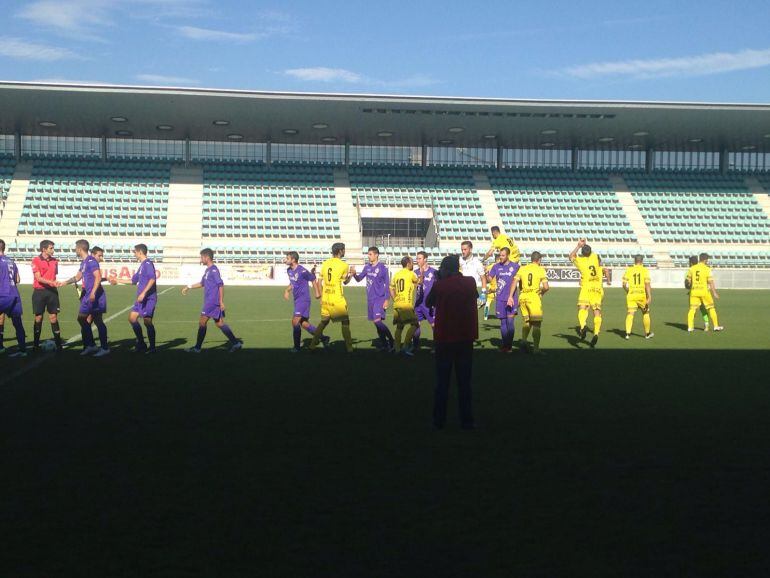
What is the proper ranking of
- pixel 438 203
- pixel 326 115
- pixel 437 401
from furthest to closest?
1. pixel 438 203
2. pixel 326 115
3. pixel 437 401

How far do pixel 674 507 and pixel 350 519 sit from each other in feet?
7.25

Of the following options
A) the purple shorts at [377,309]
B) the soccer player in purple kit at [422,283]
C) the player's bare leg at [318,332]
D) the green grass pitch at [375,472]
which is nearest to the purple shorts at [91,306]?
the green grass pitch at [375,472]

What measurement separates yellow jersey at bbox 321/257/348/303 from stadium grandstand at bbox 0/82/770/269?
28.9 meters

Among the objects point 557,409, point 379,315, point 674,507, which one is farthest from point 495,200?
point 674,507

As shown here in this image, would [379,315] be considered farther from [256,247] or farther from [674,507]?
[256,247]

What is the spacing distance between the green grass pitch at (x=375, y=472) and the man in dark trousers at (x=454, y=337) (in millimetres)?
296

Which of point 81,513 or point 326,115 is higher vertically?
point 326,115

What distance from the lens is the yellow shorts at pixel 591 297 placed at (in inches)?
672

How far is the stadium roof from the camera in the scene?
42562mm

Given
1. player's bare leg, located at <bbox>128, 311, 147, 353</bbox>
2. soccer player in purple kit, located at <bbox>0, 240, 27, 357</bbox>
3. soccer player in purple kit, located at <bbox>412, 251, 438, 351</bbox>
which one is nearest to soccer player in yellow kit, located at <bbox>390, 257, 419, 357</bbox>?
soccer player in purple kit, located at <bbox>412, 251, 438, 351</bbox>

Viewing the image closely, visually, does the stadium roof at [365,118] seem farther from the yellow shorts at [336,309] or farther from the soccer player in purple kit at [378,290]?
the yellow shorts at [336,309]

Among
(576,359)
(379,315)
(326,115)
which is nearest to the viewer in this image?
(576,359)

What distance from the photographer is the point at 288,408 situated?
9625 mm

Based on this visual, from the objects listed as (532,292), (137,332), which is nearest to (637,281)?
(532,292)
